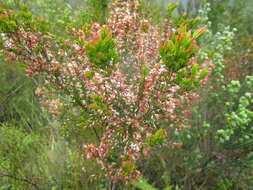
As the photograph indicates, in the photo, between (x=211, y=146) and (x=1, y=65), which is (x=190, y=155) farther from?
(x=1, y=65)

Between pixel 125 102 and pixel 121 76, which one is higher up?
pixel 121 76

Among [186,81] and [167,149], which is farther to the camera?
[167,149]

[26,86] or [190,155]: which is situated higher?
[26,86]

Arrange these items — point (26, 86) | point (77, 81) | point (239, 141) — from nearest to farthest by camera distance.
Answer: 1. point (77, 81)
2. point (239, 141)
3. point (26, 86)

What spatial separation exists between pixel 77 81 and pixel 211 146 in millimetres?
2430

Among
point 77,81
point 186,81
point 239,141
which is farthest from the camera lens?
point 239,141

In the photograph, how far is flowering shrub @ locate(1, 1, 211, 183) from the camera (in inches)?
66.4

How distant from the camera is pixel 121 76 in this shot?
1.96 m

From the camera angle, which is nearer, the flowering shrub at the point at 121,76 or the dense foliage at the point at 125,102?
the flowering shrub at the point at 121,76

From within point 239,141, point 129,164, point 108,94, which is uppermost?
point 108,94

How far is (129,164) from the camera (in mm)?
1948

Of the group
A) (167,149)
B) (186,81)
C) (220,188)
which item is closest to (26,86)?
(167,149)

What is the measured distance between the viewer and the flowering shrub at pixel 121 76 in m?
1.69

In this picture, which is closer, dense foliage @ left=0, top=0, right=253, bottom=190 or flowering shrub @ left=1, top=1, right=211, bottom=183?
flowering shrub @ left=1, top=1, right=211, bottom=183
